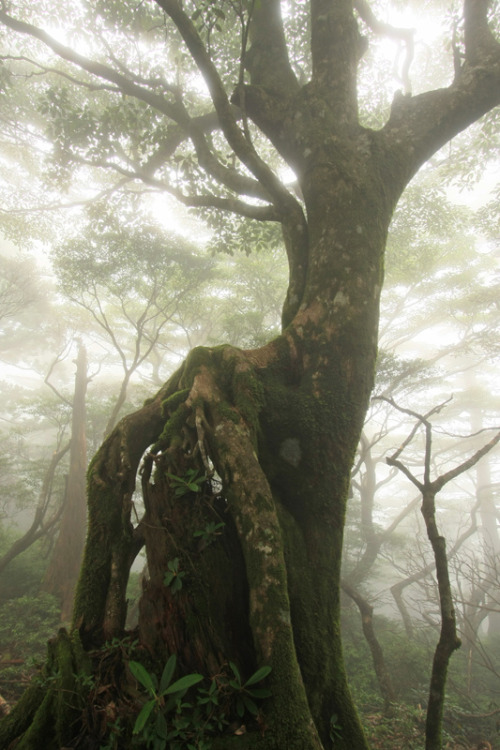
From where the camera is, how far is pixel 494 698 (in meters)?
9.10

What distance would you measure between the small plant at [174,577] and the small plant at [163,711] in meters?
0.35

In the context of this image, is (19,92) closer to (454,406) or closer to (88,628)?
(88,628)

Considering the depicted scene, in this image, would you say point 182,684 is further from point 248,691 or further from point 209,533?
point 209,533

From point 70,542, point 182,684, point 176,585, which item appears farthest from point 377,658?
point 70,542

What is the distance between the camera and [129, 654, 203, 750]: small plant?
160 centimetres

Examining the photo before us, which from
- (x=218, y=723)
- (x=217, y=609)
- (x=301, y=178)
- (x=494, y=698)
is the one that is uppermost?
(x=301, y=178)

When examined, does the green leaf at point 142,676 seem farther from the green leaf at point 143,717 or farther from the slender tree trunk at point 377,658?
the slender tree trunk at point 377,658

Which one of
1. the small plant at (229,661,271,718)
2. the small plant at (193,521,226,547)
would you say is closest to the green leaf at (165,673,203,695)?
the small plant at (229,661,271,718)

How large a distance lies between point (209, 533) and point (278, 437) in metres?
0.88

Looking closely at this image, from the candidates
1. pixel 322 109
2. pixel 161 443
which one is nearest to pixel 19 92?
pixel 322 109

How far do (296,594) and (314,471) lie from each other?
30.2 inches

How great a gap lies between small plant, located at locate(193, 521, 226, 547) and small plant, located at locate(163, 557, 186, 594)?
0.18 m

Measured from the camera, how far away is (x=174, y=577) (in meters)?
2.08

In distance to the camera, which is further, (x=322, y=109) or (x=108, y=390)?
(x=108, y=390)
